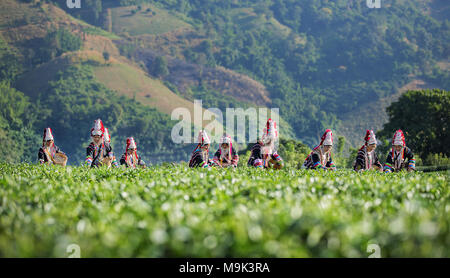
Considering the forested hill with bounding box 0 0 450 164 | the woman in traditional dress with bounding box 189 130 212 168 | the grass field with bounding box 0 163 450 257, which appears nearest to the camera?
the grass field with bounding box 0 163 450 257

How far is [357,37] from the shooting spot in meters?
171

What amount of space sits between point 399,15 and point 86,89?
408ft

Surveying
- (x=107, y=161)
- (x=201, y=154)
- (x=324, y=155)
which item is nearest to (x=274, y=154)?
(x=324, y=155)

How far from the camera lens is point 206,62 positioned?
161m

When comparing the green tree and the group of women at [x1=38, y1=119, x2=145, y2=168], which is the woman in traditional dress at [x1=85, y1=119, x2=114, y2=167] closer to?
the group of women at [x1=38, y1=119, x2=145, y2=168]

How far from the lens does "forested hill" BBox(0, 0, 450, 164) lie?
115 metres
